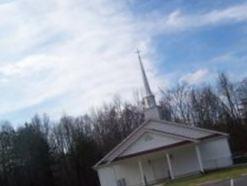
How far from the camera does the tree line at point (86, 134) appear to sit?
6712 centimetres

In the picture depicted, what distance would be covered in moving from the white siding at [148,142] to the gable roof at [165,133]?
277 mm

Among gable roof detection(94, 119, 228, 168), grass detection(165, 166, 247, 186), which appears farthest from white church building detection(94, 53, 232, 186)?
grass detection(165, 166, 247, 186)

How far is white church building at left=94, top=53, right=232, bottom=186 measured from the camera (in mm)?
41906

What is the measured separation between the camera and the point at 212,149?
1674 inches

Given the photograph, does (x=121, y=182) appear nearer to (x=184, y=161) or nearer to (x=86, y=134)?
(x=184, y=161)

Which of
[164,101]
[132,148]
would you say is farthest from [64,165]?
[132,148]

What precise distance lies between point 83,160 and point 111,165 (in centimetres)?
2261

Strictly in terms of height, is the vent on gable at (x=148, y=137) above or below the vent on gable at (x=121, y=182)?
above

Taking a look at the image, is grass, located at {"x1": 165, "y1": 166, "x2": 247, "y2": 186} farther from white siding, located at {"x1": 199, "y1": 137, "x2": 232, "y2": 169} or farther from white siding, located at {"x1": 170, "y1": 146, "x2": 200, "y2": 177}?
white siding, located at {"x1": 170, "y1": 146, "x2": 200, "y2": 177}

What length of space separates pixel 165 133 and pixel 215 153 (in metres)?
4.54

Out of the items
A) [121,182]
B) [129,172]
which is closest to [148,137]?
[129,172]

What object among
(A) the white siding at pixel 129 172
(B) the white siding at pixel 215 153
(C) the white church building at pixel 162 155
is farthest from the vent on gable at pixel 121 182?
(B) the white siding at pixel 215 153

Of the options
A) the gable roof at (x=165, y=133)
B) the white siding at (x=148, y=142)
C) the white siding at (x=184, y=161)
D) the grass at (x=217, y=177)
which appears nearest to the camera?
the grass at (x=217, y=177)

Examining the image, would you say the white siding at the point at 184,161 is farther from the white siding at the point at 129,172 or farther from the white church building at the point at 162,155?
the white siding at the point at 129,172
